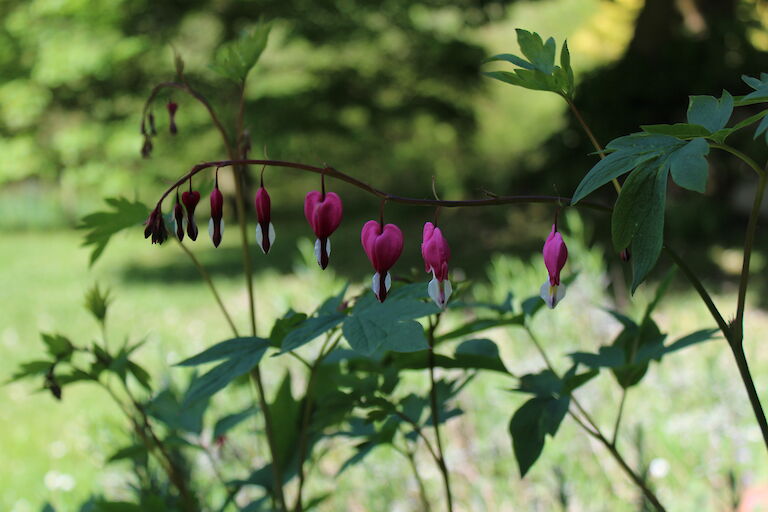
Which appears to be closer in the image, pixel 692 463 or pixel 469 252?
pixel 692 463

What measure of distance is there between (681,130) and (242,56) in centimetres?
66

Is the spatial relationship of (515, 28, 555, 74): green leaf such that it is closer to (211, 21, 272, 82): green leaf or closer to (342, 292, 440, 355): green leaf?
(342, 292, 440, 355): green leaf

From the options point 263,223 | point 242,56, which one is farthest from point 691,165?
point 242,56

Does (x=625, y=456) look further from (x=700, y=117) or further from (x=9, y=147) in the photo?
(x=9, y=147)

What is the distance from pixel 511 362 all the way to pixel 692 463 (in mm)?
1282

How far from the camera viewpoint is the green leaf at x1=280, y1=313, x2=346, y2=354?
0.91 meters

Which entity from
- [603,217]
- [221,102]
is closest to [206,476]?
[603,217]

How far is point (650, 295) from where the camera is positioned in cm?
532

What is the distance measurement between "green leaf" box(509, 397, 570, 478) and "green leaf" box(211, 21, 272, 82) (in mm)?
615

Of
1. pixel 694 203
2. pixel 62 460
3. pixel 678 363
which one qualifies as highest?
pixel 678 363

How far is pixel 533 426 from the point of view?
1.14 metres

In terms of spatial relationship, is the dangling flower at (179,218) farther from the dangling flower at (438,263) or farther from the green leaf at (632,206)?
the green leaf at (632,206)

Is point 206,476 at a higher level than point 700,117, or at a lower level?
lower

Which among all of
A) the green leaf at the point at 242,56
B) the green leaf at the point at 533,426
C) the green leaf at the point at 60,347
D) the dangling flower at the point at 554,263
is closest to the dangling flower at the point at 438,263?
the dangling flower at the point at 554,263
